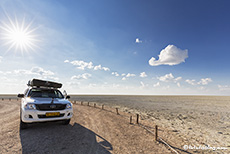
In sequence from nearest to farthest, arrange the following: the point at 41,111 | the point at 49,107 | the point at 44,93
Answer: the point at 41,111 → the point at 49,107 → the point at 44,93

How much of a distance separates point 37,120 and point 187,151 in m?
6.73

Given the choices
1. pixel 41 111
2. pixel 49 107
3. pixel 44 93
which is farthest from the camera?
pixel 44 93

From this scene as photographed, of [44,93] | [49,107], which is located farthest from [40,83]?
[49,107]

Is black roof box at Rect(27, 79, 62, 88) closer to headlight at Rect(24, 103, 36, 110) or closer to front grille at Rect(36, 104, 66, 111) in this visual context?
headlight at Rect(24, 103, 36, 110)

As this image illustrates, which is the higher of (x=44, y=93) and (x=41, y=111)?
(x=44, y=93)

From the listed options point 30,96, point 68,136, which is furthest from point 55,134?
point 30,96

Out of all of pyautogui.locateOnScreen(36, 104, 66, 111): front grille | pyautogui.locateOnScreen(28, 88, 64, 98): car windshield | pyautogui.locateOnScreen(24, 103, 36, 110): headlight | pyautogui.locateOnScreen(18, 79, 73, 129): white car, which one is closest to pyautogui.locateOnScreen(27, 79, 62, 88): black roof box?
pyautogui.locateOnScreen(28, 88, 64, 98): car windshield

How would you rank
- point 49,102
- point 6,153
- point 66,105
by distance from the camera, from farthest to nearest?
point 66,105, point 49,102, point 6,153

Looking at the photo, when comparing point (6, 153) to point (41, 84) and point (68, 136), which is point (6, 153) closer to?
point (68, 136)

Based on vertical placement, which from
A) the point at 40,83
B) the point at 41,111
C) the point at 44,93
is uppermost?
the point at 40,83

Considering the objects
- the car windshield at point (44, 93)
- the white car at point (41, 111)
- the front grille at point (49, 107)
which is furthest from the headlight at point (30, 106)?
the car windshield at point (44, 93)

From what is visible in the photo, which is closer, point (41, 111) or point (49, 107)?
point (41, 111)

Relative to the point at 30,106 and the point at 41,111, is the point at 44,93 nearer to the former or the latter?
the point at 30,106

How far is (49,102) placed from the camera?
5.06 metres
